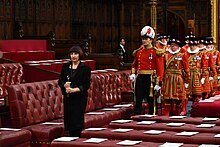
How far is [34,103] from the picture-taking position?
7395 millimetres

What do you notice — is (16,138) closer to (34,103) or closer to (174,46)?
(34,103)

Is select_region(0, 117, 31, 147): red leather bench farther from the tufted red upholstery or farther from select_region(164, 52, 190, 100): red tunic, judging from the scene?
select_region(164, 52, 190, 100): red tunic

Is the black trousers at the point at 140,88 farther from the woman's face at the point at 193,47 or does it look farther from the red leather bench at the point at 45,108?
the woman's face at the point at 193,47

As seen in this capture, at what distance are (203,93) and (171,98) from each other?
8.76 feet

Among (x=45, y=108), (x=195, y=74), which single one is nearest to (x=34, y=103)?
(x=45, y=108)

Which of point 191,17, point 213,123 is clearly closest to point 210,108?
point 213,123

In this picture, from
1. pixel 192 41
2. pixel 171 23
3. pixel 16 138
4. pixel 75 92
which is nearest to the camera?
pixel 16 138

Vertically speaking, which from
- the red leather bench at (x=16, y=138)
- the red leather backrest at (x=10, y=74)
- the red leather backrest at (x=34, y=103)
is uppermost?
the red leather backrest at (x=10, y=74)

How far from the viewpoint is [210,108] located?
28.0 feet

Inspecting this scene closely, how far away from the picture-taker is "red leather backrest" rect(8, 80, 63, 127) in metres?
Answer: 7.05

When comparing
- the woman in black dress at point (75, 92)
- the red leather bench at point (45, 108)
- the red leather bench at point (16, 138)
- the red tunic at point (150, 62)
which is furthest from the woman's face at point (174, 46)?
the red leather bench at point (16, 138)

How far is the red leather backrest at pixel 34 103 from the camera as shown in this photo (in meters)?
7.05

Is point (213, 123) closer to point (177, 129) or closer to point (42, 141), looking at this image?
point (177, 129)

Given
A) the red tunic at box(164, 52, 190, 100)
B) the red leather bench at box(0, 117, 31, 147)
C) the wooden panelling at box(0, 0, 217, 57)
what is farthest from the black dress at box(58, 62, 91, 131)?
the wooden panelling at box(0, 0, 217, 57)
